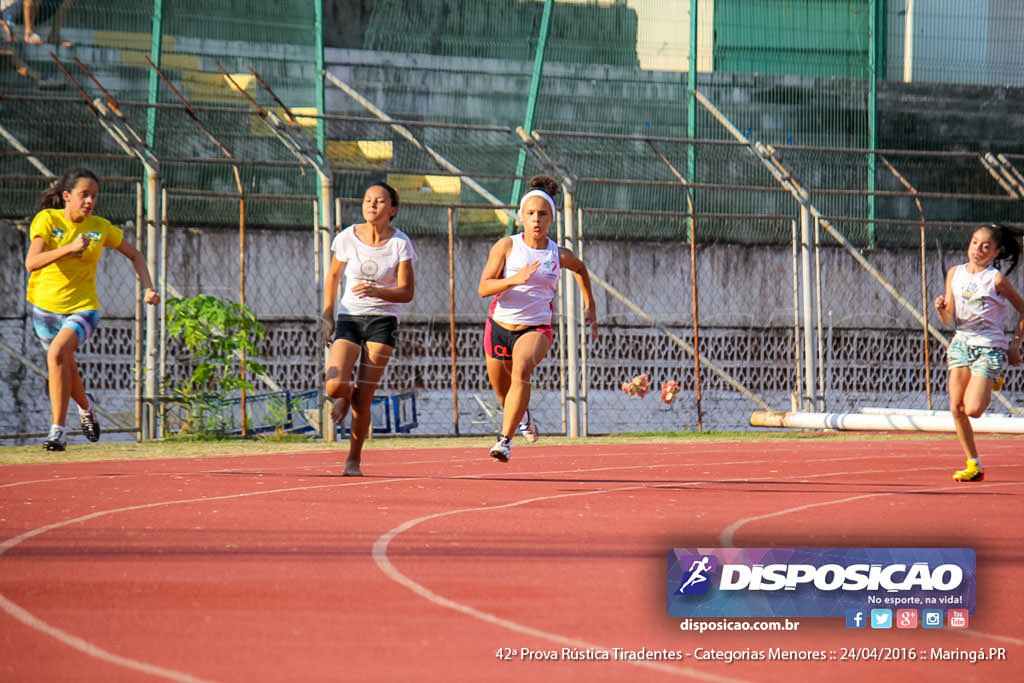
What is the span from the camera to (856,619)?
13.0 feet

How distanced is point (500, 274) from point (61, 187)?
134 inches

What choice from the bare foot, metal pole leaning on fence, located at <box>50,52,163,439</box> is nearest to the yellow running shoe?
the bare foot

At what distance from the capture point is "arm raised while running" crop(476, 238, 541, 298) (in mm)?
8836

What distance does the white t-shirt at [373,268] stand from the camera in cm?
866

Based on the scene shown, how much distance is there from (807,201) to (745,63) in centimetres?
408

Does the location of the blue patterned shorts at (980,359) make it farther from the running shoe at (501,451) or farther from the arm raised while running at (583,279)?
the running shoe at (501,451)

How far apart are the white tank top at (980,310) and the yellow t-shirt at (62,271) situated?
6.05 metres

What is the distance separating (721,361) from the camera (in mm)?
17797

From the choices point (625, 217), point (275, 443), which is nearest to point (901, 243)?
point (625, 217)

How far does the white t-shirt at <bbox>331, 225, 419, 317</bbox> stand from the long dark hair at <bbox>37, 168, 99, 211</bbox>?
228 centimetres

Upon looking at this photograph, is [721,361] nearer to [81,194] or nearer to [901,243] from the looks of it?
[901,243]

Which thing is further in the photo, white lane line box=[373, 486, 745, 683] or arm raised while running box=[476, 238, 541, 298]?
arm raised while running box=[476, 238, 541, 298]
